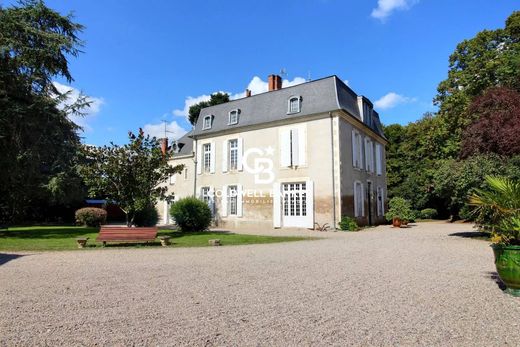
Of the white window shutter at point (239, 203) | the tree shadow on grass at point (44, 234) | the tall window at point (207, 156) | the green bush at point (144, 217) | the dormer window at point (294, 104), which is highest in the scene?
the dormer window at point (294, 104)

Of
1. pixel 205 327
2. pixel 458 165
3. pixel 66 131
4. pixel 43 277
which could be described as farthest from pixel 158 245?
pixel 66 131

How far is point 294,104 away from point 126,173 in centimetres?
990

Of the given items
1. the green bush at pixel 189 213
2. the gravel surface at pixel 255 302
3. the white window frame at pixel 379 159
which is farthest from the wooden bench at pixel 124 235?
the white window frame at pixel 379 159

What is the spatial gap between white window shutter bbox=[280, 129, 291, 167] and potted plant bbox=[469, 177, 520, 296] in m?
14.1

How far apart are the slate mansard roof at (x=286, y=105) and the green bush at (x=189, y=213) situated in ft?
21.4

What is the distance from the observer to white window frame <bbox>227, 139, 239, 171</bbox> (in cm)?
2191

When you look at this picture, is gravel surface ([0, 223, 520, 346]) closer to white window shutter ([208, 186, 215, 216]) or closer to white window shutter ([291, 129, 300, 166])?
white window shutter ([291, 129, 300, 166])

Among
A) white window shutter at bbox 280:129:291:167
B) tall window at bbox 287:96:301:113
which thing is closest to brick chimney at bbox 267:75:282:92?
tall window at bbox 287:96:301:113

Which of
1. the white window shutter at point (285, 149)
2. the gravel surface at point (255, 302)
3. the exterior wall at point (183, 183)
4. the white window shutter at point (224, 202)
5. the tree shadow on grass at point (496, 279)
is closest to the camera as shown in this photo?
the gravel surface at point (255, 302)

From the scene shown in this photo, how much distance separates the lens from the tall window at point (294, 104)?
64.6 feet

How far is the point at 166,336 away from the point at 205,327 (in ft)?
1.34

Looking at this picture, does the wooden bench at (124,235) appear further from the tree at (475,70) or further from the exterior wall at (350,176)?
the tree at (475,70)

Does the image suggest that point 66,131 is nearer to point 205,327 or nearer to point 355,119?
point 355,119

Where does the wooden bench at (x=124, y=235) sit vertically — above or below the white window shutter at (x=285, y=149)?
below
